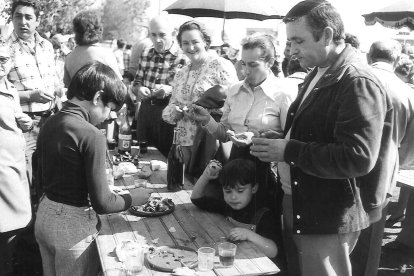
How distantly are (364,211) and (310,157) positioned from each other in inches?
17.2

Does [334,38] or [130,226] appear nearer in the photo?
[334,38]

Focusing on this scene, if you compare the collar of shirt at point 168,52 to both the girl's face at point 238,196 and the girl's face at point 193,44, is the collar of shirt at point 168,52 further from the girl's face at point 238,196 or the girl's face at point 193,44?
the girl's face at point 238,196

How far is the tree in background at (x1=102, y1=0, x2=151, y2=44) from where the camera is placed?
6850 centimetres

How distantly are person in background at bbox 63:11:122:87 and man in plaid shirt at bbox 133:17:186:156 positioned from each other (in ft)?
1.35

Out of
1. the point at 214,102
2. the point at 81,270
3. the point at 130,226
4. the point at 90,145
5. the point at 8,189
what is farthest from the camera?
the point at 214,102

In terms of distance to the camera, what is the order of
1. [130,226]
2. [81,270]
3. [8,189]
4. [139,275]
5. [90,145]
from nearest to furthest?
[139,275] < [90,145] < [81,270] < [130,226] < [8,189]

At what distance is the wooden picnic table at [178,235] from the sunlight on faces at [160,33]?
2.34 m

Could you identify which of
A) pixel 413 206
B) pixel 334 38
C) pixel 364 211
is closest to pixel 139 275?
pixel 364 211

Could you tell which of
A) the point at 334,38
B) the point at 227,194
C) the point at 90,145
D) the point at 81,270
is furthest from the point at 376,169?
the point at 81,270

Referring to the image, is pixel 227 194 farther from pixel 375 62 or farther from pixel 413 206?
pixel 413 206

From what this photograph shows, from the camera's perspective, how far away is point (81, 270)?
2281 millimetres

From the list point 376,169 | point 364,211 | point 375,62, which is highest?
point 375,62

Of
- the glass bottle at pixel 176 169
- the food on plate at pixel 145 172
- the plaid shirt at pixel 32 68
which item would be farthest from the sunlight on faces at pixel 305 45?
the plaid shirt at pixel 32 68

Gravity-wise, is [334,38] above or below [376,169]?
above
